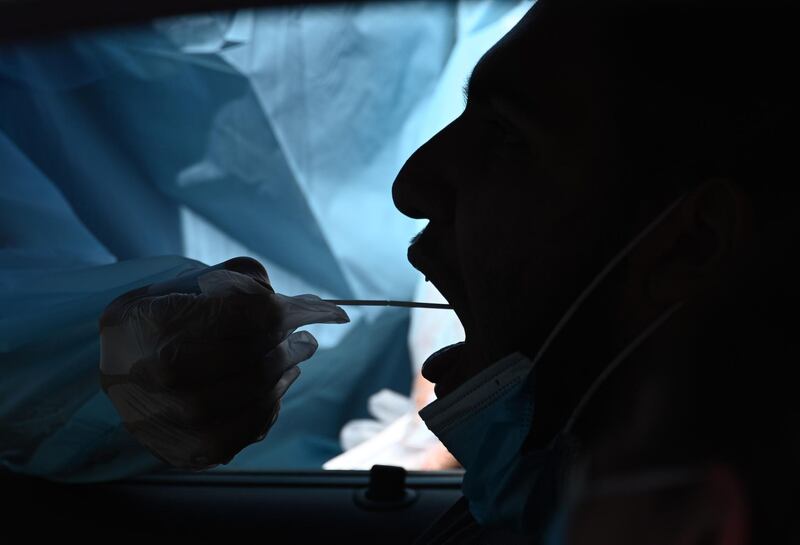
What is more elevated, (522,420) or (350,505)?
(522,420)

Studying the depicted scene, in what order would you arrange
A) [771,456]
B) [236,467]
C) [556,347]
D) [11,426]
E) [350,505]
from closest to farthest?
[771,456], [556,347], [11,426], [350,505], [236,467]

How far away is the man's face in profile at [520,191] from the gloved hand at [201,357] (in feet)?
0.69

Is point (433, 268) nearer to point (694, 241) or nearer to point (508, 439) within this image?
point (508, 439)

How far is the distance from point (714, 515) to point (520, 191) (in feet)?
2.14

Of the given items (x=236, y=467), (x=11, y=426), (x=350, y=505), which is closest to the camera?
(x=11, y=426)

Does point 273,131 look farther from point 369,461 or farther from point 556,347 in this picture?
point 556,347

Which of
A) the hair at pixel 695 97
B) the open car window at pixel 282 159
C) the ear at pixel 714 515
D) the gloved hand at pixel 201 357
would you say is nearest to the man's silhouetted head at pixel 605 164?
the hair at pixel 695 97

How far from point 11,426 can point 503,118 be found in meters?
0.91

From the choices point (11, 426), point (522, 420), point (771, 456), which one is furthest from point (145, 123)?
point (771, 456)

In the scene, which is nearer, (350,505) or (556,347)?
(556,347)

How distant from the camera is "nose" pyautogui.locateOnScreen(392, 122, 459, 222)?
108cm

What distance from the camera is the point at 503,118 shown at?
3.37 feet

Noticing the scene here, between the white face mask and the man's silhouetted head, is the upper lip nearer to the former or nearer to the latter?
the man's silhouetted head

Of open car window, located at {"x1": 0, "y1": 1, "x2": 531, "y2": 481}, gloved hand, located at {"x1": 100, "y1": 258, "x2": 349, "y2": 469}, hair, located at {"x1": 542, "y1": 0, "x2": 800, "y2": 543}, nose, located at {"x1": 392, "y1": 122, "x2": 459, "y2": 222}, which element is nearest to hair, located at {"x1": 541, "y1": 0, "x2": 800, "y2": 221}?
hair, located at {"x1": 542, "y1": 0, "x2": 800, "y2": 543}
